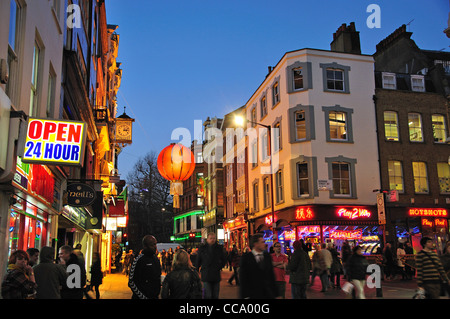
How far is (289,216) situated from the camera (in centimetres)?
2889

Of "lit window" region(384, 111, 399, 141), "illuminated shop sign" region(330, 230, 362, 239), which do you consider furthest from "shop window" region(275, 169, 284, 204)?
"lit window" region(384, 111, 399, 141)

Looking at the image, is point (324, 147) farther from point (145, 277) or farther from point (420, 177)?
point (145, 277)

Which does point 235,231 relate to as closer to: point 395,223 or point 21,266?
point 395,223

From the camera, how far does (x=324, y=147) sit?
2875 centimetres

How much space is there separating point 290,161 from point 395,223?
306 inches

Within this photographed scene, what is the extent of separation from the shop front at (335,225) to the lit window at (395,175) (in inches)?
85.1

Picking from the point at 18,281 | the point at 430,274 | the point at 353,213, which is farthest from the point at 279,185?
the point at 18,281

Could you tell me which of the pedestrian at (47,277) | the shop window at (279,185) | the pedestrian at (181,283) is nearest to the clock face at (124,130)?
the shop window at (279,185)

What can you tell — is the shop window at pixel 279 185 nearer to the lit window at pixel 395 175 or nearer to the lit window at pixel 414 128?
the lit window at pixel 395 175

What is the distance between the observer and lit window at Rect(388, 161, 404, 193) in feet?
95.7

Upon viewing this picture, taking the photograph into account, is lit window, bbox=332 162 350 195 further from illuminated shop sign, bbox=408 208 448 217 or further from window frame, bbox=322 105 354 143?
illuminated shop sign, bbox=408 208 448 217

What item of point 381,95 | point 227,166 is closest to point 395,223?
point 381,95

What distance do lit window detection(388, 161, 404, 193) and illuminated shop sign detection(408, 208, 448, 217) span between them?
4.94 feet

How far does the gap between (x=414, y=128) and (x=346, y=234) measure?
8854 mm
